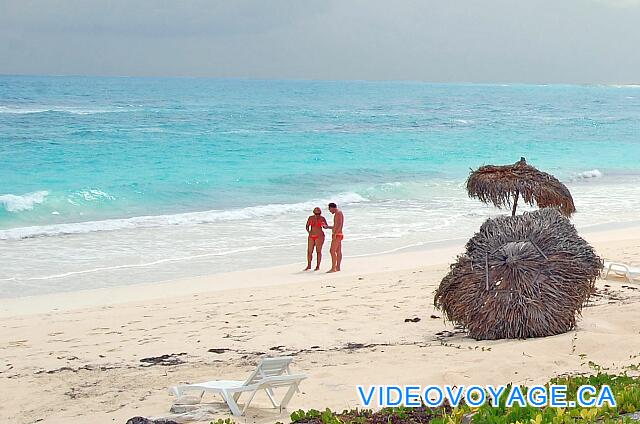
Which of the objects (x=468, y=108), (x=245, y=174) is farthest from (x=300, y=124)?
(x=468, y=108)

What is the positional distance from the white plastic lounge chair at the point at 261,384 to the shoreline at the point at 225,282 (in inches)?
224

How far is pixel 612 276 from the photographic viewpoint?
12.9 m

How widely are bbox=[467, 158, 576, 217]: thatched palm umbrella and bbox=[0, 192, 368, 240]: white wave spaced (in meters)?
9.91

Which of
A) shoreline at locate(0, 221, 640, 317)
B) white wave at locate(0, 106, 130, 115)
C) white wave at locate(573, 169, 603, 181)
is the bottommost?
shoreline at locate(0, 221, 640, 317)

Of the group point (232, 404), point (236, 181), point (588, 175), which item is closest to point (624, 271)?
point (232, 404)

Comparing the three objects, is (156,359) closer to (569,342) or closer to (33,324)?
(33,324)

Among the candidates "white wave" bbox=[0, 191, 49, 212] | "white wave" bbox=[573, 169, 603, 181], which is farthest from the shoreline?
"white wave" bbox=[573, 169, 603, 181]

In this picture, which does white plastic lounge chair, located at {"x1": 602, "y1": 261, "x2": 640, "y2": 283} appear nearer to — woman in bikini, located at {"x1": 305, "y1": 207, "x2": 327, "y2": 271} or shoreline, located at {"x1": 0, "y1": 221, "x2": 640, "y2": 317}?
shoreline, located at {"x1": 0, "y1": 221, "x2": 640, "y2": 317}

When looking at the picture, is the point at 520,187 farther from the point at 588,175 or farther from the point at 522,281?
the point at 588,175

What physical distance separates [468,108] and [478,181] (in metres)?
78.0

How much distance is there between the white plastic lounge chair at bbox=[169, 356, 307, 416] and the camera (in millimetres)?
6789

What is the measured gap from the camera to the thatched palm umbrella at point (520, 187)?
480 inches

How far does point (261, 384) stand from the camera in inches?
266

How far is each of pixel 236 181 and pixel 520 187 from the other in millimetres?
20255
